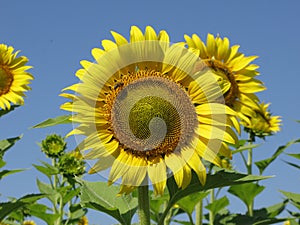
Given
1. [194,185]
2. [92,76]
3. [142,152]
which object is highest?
[92,76]

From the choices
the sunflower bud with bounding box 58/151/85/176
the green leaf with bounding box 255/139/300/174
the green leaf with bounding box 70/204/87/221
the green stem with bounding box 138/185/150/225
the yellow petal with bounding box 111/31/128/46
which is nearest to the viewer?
the green stem with bounding box 138/185/150/225

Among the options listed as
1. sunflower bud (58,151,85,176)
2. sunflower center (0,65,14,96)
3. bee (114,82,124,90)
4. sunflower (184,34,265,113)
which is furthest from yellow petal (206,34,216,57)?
sunflower center (0,65,14,96)

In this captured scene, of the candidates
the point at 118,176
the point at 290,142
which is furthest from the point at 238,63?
the point at 118,176

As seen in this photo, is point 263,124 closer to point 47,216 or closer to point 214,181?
point 47,216

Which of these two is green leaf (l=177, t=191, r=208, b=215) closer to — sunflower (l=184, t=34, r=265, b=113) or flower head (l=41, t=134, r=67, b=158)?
sunflower (l=184, t=34, r=265, b=113)

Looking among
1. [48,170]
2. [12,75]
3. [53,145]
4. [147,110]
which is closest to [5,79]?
[12,75]

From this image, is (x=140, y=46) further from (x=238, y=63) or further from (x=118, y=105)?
(x=238, y=63)

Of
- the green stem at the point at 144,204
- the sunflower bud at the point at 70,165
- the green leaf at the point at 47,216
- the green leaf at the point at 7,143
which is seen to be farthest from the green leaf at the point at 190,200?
the sunflower bud at the point at 70,165
